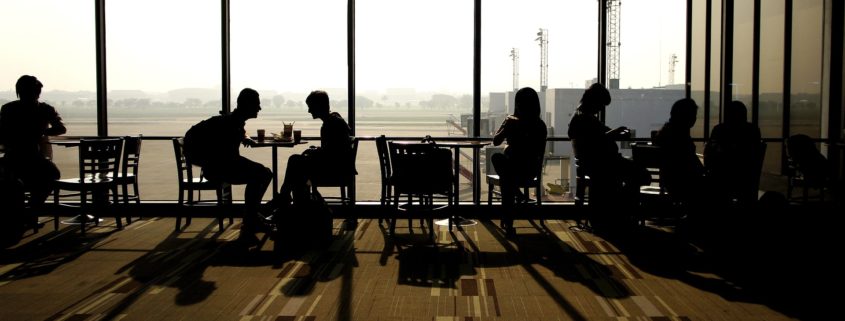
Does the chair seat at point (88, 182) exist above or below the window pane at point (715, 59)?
below

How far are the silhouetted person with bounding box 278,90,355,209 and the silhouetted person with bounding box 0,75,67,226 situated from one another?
216cm

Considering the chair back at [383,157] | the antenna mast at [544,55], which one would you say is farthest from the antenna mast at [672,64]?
the chair back at [383,157]

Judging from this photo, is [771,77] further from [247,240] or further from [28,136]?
[28,136]

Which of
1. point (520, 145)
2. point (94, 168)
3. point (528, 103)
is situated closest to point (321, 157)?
point (520, 145)

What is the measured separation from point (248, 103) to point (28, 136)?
2.13 m

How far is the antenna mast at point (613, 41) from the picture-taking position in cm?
821

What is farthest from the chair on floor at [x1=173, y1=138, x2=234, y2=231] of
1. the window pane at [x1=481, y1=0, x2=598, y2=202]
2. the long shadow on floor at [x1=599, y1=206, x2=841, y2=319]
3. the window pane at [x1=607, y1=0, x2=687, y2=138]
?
the window pane at [x1=607, y1=0, x2=687, y2=138]

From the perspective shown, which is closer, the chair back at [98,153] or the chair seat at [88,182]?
the chair back at [98,153]

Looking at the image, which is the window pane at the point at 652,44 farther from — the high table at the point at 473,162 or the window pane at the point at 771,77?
the high table at the point at 473,162

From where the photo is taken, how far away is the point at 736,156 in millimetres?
6293

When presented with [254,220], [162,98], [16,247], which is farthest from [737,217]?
[162,98]

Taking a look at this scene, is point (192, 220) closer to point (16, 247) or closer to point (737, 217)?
point (16, 247)

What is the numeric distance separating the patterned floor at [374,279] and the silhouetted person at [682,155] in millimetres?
427

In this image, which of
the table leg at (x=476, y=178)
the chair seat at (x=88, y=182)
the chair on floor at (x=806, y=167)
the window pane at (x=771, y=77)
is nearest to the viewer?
the chair on floor at (x=806, y=167)
